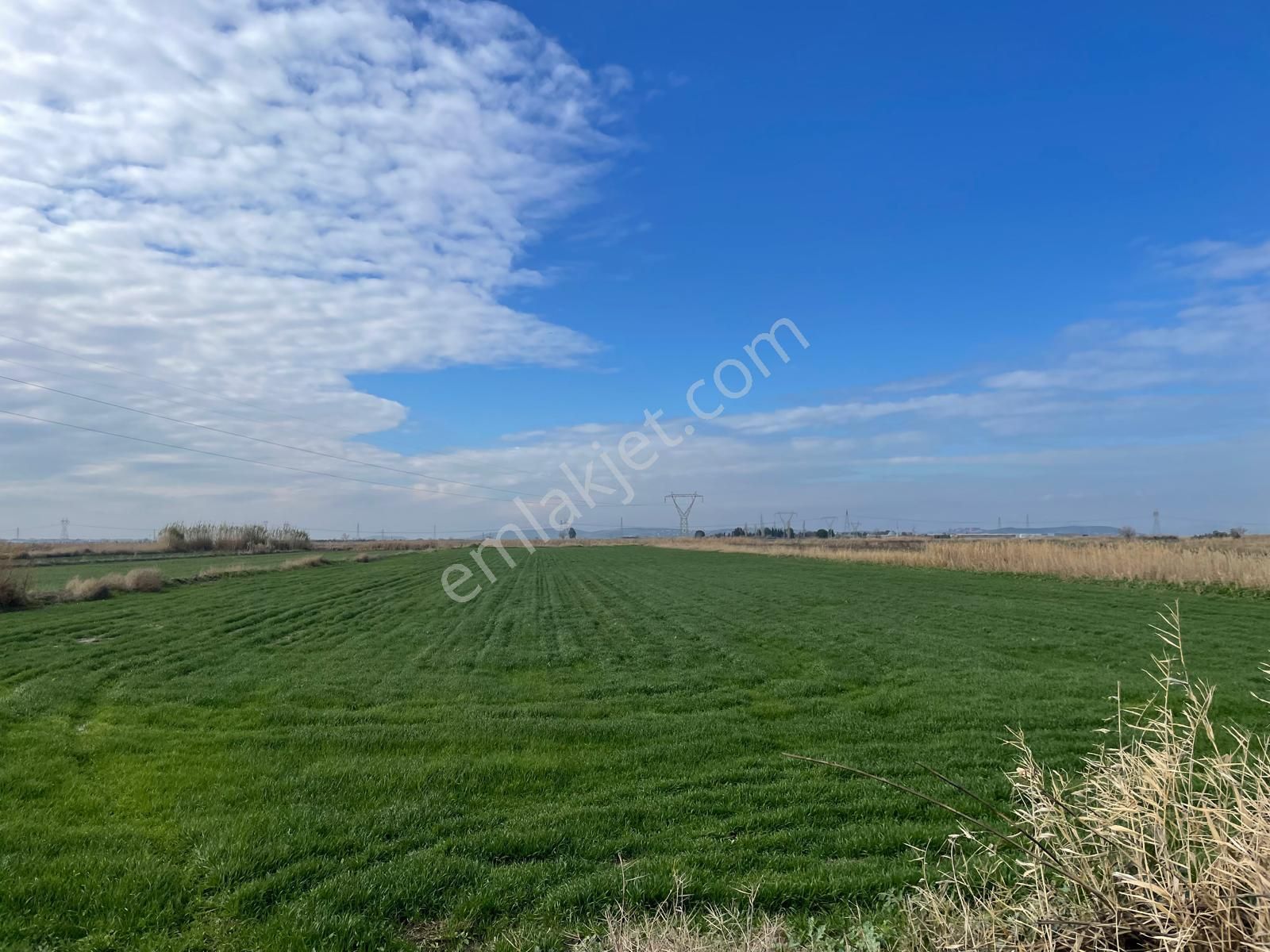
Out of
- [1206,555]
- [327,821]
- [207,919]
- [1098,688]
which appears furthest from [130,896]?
[1206,555]

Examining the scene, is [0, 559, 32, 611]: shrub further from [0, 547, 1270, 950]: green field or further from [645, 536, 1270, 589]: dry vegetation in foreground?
[645, 536, 1270, 589]: dry vegetation in foreground

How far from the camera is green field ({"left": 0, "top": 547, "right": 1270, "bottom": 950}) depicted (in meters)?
4.64

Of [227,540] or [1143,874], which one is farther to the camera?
[227,540]

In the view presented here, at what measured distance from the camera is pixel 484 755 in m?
7.94

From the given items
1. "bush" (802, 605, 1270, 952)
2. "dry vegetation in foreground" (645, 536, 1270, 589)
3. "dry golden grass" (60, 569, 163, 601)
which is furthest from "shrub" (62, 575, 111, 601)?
"dry vegetation in foreground" (645, 536, 1270, 589)

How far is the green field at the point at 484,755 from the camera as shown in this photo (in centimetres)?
464

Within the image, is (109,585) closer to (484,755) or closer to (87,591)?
(87,591)

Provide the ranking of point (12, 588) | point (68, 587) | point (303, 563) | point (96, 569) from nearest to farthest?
point (12, 588) → point (68, 587) → point (96, 569) → point (303, 563)

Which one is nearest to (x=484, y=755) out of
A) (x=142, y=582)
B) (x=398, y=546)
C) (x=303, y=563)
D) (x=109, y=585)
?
(x=109, y=585)

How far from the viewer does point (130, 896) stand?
4.57m

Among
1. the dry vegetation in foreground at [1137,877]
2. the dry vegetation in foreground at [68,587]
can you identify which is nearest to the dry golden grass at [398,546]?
the dry vegetation in foreground at [68,587]

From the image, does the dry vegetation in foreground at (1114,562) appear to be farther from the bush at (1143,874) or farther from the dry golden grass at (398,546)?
the dry golden grass at (398,546)

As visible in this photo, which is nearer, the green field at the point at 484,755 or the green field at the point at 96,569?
the green field at the point at 484,755

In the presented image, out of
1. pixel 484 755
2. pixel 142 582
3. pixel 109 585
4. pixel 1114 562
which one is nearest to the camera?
pixel 484 755
